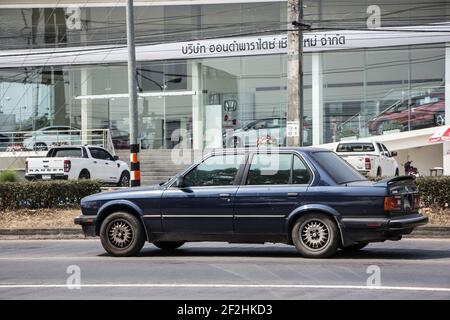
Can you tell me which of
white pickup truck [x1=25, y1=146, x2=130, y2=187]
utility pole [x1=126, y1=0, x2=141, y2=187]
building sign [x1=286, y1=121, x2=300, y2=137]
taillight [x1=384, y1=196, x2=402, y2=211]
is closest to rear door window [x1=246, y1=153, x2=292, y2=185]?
taillight [x1=384, y1=196, x2=402, y2=211]

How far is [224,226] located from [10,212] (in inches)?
322

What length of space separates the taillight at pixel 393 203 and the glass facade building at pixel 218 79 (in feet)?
74.2

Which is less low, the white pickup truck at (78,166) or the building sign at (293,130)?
the building sign at (293,130)

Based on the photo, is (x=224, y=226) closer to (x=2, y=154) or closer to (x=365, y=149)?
(x=365, y=149)

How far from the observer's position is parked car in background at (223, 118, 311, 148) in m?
33.8

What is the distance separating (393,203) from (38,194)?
32.7 ft

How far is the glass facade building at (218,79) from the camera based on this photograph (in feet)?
108

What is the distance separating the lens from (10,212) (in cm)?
1742

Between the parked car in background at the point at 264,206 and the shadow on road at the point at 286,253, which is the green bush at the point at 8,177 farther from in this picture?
the parked car in background at the point at 264,206

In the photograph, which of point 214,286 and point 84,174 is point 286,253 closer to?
point 214,286

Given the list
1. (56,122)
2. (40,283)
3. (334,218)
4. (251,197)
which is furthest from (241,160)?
(56,122)

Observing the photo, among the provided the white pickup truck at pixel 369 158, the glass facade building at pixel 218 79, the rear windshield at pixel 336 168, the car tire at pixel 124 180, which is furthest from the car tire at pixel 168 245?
the glass facade building at pixel 218 79

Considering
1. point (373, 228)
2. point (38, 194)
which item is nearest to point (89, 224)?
point (373, 228)

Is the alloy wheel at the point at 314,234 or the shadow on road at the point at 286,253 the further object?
the shadow on road at the point at 286,253
